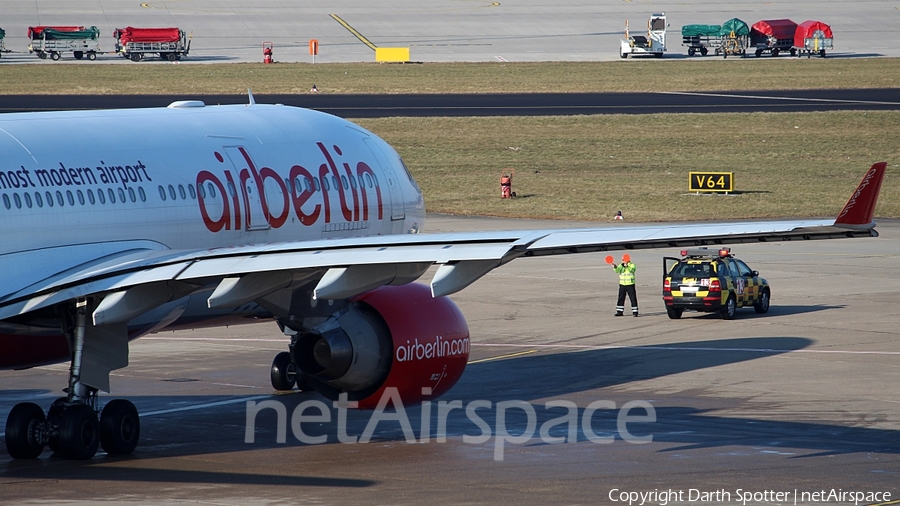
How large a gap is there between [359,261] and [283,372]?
11.3m

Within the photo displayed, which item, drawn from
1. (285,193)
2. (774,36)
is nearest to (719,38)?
(774,36)

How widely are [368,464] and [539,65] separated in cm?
10071

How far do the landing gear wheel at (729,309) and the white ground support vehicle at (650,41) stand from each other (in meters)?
90.3

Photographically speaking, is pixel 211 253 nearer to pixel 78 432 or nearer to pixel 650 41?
pixel 78 432

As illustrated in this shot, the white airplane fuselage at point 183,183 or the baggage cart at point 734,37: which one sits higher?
the baggage cart at point 734,37

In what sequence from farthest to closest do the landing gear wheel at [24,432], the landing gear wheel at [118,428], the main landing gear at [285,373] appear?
the main landing gear at [285,373], the landing gear wheel at [118,428], the landing gear wheel at [24,432]

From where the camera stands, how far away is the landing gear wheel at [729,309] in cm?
3738

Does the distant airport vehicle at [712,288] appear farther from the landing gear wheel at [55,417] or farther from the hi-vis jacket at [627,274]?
the landing gear wheel at [55,417]

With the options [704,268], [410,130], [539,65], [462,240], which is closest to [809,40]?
[539,65]

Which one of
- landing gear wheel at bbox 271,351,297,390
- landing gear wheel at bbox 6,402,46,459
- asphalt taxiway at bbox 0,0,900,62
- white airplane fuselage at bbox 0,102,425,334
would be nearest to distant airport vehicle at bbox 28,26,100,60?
asphalt taxiway at bbox 0,0,900,62

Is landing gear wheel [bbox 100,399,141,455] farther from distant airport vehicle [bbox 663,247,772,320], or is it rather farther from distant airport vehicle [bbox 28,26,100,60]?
distant airport vehicle [bbox 28,26,100,60]

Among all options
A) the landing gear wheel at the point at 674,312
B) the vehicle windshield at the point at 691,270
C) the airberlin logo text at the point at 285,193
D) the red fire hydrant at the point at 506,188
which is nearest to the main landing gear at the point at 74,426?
the airberlin logo text at the point at 285,193

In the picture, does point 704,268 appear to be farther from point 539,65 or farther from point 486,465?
point 539,65

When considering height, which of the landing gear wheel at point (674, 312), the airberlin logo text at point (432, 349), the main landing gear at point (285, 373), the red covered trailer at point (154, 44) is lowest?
the main landing gear at point (285, 373)
